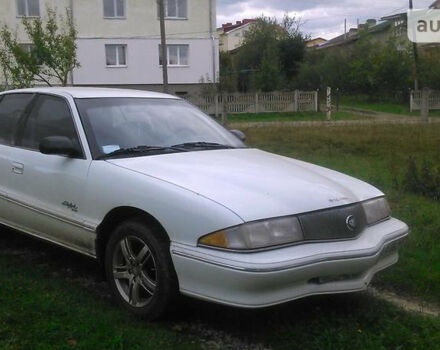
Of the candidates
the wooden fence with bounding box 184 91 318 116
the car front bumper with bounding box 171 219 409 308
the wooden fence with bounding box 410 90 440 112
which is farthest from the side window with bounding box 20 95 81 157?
the wooden fence with bounding box 410 90 440 112

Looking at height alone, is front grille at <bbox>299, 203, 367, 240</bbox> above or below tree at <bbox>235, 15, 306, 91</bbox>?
below

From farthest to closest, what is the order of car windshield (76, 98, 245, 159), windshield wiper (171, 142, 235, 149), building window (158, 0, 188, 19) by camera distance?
building window (158, 0, 188, 19) < windshield wiper (171, 142, 235, 149) < car windshield (76, 98, 245, 159)

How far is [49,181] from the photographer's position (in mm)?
4453

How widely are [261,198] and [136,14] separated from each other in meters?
32.7

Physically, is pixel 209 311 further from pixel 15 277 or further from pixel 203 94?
pixel 203 94

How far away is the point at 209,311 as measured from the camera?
402 cm

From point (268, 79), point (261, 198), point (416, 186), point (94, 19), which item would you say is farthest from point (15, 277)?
point (268, 79)

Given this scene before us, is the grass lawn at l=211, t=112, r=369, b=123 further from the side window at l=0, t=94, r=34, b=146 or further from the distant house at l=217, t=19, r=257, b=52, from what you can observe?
the distant house at l=217, t=19, r=257, b=52

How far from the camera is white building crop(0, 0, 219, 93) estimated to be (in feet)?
110

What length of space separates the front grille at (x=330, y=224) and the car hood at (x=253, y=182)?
43 mm

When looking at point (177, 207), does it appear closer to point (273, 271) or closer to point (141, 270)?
point (141, 270)

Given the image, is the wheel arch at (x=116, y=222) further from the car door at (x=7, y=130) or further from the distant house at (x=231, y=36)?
the distant house at (x=231, y=36)

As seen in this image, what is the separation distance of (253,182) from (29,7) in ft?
108

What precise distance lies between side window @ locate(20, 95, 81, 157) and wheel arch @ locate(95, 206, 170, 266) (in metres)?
0.82
